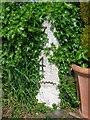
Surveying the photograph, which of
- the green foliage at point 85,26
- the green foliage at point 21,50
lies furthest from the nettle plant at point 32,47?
the green foliage at point 85,26

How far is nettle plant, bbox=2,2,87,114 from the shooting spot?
3.73 m

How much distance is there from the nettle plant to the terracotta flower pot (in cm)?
14

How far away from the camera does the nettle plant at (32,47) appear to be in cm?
373

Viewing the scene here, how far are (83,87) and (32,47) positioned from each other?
0.81 m

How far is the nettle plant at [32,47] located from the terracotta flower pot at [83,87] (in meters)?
0.14

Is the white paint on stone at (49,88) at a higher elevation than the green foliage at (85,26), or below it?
below

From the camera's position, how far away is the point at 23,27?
369 centimetres

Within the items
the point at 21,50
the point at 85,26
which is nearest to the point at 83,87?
the point at 85,26

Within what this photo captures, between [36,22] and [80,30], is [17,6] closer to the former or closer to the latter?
[36,22]

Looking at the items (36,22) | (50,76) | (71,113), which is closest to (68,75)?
(50,76)

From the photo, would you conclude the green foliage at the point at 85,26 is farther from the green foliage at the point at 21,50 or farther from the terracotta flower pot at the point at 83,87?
the green foliage at the point at 21,50

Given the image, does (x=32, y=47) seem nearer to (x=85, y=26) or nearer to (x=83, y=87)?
(x=85, y=26)

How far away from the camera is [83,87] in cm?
364

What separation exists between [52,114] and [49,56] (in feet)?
2.47
